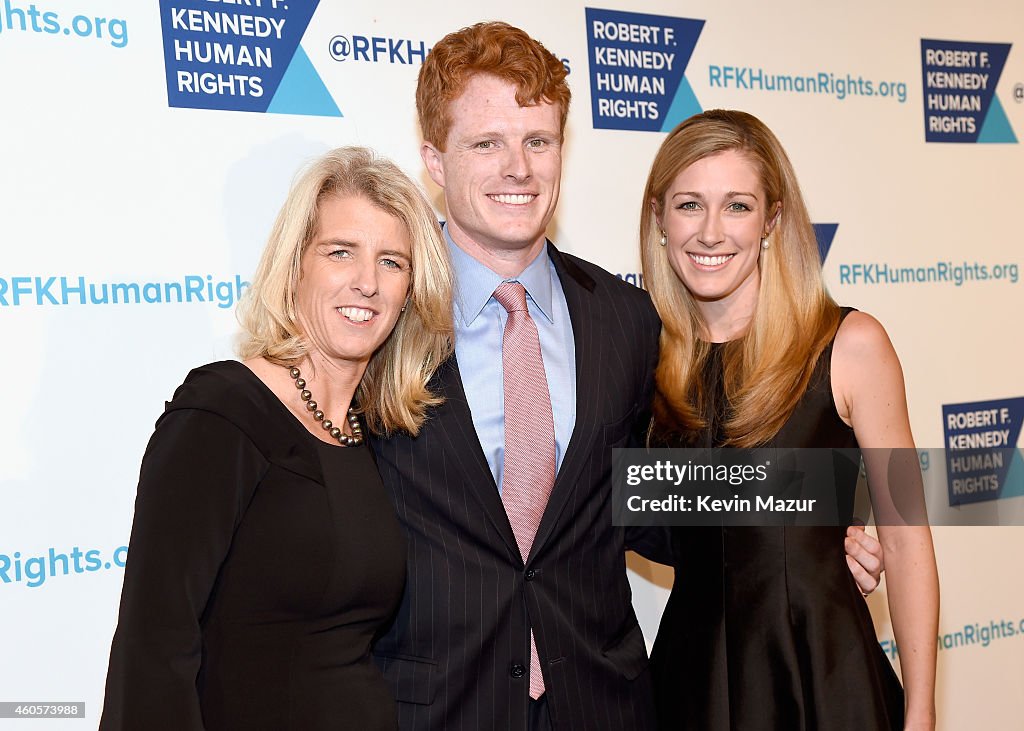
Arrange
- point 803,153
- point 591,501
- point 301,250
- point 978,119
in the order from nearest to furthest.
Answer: point 301,250 → point 591,501 → point 803,153 → point 978,119

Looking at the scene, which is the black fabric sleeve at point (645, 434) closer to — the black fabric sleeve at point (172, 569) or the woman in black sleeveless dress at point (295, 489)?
the woman in black sleeveless dress at point (295, 489)

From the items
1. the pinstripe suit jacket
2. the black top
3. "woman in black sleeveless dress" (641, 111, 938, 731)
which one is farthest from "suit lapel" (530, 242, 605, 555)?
the black top

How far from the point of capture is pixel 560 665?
1.92m

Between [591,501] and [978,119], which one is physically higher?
[978,119]

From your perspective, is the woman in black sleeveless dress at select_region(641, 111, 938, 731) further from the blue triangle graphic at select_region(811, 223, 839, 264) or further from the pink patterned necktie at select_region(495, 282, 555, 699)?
the blue triangle graphic at select_region(811, 223, 839, 264)

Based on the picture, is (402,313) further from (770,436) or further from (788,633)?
(788,633)

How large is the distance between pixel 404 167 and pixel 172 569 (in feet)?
5.14

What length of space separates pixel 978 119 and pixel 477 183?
2.70 meters

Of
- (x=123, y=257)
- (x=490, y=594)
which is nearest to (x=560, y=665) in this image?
(x=490, y=594)

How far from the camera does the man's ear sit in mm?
2170

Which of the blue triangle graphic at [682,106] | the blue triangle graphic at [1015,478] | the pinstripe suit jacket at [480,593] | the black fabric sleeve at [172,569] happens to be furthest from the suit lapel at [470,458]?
the blue triangle graphic at [1015,478]

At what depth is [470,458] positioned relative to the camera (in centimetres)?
188

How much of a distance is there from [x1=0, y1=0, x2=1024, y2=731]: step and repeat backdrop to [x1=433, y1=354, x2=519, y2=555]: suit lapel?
35.1 inches

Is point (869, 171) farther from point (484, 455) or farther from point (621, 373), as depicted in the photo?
point (484, 455)
